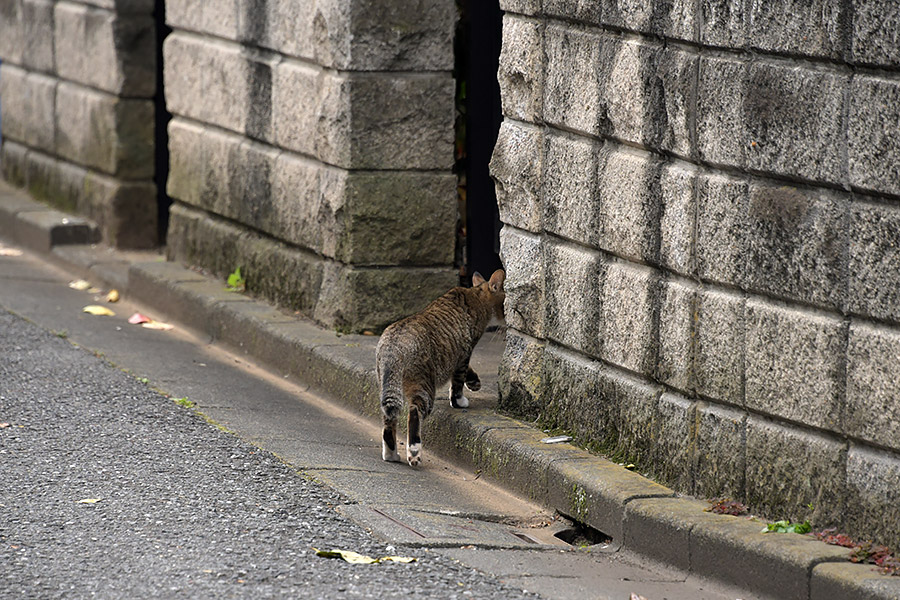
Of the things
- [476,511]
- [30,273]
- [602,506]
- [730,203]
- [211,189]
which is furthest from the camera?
[30,273]

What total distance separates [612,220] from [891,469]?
5.48ft

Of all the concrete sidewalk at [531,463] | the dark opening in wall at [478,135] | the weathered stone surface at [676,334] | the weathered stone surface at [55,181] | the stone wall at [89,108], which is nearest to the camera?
the concrete sidewalk at [531,463]

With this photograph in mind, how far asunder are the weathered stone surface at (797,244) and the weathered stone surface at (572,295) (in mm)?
1001

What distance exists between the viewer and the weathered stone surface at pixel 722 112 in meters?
4.97

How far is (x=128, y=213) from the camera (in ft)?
35.0

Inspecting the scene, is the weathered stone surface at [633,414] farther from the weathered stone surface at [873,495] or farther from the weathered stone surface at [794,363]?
the weathered stone surface at [873,495]

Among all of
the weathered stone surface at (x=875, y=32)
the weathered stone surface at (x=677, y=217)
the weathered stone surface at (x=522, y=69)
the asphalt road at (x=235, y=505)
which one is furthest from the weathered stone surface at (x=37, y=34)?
the weathered stone surface at (x=875, y=32)

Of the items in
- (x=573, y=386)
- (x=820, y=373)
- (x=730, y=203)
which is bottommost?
(x=573, y=386)

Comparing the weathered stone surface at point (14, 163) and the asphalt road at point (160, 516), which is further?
the weathered stone surface at point (14, 163)

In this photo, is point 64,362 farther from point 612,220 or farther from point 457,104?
point 612,220

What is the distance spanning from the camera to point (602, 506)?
5.39m

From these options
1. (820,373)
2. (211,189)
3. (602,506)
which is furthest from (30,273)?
(820,373)

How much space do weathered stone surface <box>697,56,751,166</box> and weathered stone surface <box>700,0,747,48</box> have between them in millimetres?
67

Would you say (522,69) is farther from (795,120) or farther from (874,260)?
(874,260)
